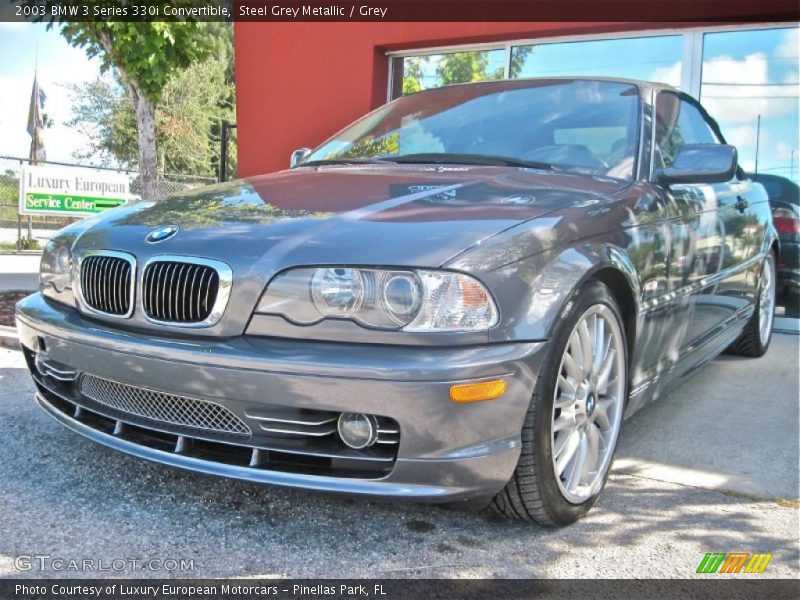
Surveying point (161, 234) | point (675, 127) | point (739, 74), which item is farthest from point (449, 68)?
point (161, 234)

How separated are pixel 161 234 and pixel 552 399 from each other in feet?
4.38

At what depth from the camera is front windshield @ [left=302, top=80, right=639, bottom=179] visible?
3.15 metres

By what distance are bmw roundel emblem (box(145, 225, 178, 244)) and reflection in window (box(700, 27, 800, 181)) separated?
5.51 meters

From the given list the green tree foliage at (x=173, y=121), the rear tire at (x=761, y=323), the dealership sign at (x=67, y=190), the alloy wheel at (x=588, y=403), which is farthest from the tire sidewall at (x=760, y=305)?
the green tree foliage at (x=173, y=121)

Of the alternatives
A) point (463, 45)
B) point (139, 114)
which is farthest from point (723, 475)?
point (139, 114)

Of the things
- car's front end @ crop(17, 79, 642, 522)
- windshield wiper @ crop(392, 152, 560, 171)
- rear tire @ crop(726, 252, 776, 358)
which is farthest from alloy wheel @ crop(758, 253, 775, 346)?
car's front end @ crop(17, 79, 642, 522)

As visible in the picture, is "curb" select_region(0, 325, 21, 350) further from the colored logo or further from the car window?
the colored logo

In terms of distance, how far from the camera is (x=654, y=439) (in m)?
3.53

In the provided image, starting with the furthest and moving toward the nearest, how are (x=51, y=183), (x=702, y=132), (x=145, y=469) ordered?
1. (x=51, y=183)
2. (x=702, y=132)
3. (x=145, y=469)

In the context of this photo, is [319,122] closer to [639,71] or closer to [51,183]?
[639,71]

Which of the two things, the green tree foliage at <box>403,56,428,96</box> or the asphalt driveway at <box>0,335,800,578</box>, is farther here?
the green tree foliage at <box>403,56,428,96</box>

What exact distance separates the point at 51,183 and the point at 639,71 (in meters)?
11.4

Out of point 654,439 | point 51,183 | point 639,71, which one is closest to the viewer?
point 654,439

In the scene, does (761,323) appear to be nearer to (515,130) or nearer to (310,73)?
(515,130)
